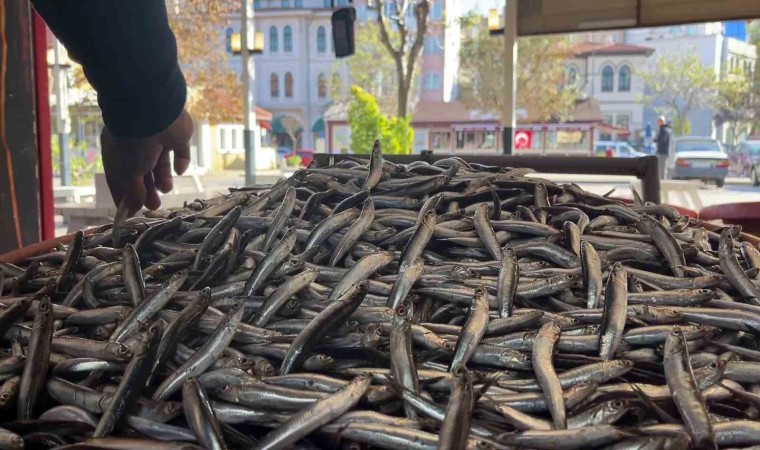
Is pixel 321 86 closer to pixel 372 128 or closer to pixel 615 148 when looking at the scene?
pixel 615 148

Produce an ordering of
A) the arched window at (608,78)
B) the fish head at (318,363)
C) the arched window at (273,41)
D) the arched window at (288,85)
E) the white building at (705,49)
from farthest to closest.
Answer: the arched window at (288,85)
the arched window at (273,41)
the arched window at (608,78)
the white building at (705,49)
the fish head at (318,363)

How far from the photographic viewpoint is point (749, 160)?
A: 51.0ft

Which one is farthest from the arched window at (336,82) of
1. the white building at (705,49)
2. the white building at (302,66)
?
the white building at (705,49)

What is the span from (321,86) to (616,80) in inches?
493

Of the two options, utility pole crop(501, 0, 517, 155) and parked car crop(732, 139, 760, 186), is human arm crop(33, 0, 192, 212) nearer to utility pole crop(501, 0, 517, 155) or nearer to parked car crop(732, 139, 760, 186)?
utility pole crop(501, 0, 517, 155)

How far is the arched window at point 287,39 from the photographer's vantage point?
27.8 m

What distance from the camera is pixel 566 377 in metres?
1.06

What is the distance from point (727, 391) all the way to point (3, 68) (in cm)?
365

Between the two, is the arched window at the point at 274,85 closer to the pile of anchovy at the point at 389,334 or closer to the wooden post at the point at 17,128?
the wooden post at the point at 17,128

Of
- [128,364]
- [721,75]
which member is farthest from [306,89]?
[128,364]

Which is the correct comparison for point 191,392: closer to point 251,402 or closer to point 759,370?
point 251,402

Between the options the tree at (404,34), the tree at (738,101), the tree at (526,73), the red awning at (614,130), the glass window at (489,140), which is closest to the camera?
the tree at (404,34)

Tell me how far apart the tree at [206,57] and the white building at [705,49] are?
15.0m

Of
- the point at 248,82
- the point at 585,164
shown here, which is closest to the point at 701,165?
the point at 248,82
